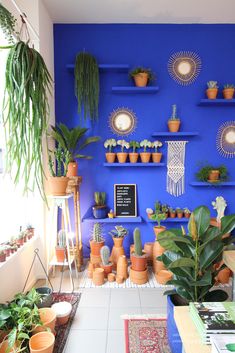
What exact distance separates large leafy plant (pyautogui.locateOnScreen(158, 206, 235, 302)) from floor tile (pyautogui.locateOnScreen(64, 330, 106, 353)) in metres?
0.72

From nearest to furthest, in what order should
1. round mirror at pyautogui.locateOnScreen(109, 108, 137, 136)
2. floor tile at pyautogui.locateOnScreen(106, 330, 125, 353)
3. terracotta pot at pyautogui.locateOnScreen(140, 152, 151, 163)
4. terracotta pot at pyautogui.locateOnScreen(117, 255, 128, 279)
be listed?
floor tile at pyautogui.locateOnScreen(106, 330, 125, 353)
terracotta pot at pyautogui.locateOnScreen(117, 255, 128, 279)
terracotta pot at pyautogui.locateOnScreen(140, 152, 151, 163)
round mirror at pyautogui.locateOnScreen(109, 108, 137, 136)

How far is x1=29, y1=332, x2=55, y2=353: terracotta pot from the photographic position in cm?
140

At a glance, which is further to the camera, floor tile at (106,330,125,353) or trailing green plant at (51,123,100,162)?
trailing green plant at (51,123,100,162)

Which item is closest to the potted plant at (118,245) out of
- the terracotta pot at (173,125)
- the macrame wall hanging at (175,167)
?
the macrame wall hanging at (175,167)

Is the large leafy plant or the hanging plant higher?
the hanging plant

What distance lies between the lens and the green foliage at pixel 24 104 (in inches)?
65.8

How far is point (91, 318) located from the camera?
6.26 ft

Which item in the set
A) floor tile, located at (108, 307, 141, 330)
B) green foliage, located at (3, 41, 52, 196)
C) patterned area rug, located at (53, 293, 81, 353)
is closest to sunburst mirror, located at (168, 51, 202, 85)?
green foliage, located at (3, 41, 52, 196)

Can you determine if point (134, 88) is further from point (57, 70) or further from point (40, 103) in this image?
point (40, 103)

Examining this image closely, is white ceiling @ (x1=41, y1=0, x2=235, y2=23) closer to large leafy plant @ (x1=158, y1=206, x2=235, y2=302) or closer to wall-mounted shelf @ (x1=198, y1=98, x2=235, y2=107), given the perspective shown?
wall-mounted shelf @ (x1=198, y1=98, x2=235, y2=107)

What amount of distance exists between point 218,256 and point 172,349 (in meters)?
0.66

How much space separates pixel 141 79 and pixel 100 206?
1.50 metres

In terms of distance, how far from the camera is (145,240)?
9.68 feet

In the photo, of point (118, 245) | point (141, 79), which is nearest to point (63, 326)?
Answer: point (118, 245)
